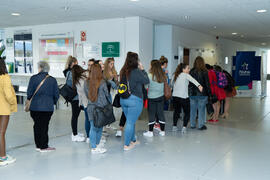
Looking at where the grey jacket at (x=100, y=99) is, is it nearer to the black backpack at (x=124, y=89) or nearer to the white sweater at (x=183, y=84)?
the black backpack at (x=124, y=89)

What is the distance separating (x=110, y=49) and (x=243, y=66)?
5019mm

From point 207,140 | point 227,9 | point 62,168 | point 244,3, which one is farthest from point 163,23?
point 62,168

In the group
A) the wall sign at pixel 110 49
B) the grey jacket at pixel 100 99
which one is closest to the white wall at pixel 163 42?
the wall sign at pixel 110 49

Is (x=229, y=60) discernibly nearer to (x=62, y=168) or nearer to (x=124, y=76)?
(x=124, y=76)

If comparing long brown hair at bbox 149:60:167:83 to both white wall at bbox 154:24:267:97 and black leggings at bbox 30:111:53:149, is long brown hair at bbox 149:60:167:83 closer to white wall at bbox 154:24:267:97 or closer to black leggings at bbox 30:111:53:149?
black leggings at bbox 30:111:53:149

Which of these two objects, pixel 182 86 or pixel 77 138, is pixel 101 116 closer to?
pixel 77 138

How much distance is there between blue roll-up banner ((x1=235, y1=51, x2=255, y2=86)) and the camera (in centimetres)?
968

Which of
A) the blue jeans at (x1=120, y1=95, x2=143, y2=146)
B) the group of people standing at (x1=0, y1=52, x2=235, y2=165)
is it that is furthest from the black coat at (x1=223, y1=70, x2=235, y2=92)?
the blue jeans at (x1=120, y1=95, x2=143, y2=146)

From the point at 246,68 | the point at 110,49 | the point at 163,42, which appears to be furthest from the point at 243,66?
the point at 110,49

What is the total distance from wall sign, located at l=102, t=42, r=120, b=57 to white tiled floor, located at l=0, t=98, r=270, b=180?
287 cm

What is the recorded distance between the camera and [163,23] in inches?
336

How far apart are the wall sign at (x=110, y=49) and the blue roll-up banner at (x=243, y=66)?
15.2ft

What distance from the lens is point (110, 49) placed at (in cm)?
777

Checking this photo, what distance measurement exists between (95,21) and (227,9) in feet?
12.4
